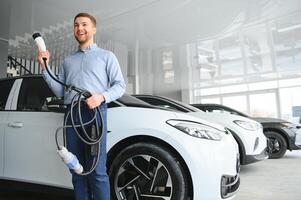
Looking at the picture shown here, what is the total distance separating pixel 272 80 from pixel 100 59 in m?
10.3

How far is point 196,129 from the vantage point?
2.04m

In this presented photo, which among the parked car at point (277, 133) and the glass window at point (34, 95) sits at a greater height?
the glass window at point (34, 95)

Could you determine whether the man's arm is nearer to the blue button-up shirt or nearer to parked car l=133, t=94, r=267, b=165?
the blue button-up shirt

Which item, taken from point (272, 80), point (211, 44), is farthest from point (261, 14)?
point (272, 80)

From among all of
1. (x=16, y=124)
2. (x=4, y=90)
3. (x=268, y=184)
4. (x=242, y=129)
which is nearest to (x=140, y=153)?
(x=16, y=124)

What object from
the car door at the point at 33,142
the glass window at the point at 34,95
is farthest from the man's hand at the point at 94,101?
the glass window at the point at 34,95

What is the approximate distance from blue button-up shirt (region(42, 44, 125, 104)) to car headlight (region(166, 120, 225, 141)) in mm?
483

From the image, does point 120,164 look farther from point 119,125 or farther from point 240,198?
point 240,198

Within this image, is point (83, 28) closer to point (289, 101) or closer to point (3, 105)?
point (3, 105)

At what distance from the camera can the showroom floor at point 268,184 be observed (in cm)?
290

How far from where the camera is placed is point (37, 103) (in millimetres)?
2479

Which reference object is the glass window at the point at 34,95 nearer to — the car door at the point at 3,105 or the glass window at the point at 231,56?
the car door at the point at 3,105

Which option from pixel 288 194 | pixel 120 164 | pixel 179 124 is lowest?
pixel 288 194

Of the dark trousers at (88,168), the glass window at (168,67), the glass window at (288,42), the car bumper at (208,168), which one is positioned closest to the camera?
the dark trousers at (88,168)
